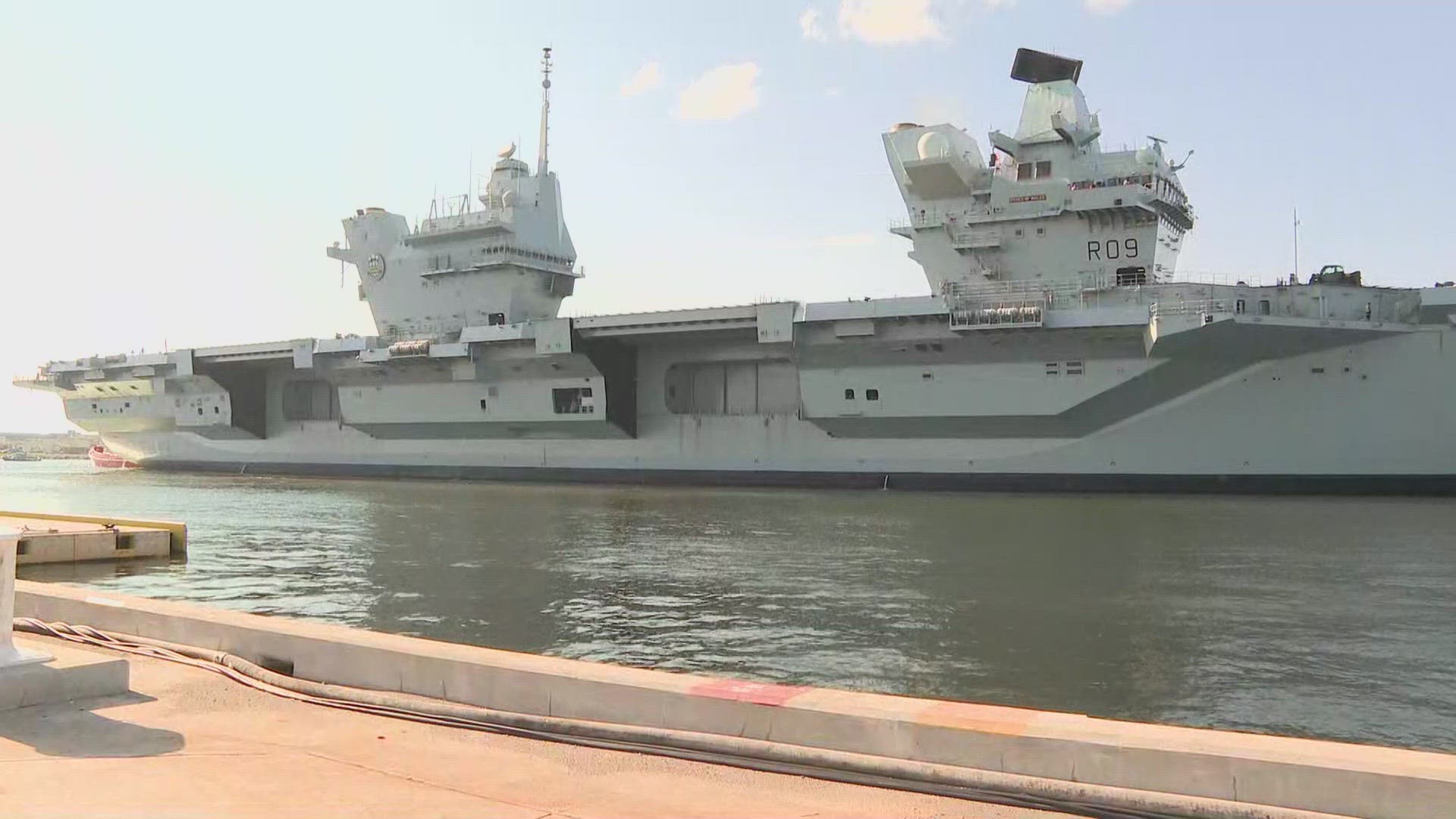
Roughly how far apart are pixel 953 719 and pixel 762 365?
21.8 m

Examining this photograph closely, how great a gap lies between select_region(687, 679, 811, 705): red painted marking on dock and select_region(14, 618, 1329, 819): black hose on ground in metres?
0.15

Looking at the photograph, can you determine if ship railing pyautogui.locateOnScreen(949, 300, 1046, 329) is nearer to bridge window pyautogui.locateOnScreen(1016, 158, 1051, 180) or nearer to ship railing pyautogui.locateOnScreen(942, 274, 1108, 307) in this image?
ship railing pyautogui.locateOnScreen(942, 274, 1108, 307)

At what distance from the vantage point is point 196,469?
110 feet

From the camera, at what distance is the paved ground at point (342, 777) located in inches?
105

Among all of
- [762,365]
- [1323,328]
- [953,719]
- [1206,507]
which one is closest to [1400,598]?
[953,719]

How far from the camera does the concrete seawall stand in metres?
2.69

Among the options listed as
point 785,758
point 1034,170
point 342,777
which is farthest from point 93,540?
point 1034,170

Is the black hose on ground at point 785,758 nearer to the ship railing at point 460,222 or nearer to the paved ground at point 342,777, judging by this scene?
the paved ground at point 342,777

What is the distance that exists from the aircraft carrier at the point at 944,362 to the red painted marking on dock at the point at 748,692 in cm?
1607

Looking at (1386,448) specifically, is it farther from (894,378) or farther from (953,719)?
(953,719)

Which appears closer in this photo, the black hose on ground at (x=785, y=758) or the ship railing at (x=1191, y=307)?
the black hose on ground at (x=785, y=758)

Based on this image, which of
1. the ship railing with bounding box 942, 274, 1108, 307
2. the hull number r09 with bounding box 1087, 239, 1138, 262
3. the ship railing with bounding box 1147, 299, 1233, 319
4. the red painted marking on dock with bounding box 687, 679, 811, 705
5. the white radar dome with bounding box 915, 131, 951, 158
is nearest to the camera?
the red painted marking on dock with bounding box 687, 679, 811, 705

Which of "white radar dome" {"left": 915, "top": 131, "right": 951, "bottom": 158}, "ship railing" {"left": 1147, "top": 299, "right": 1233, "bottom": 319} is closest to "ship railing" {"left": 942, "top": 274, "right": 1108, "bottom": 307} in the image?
"ship railing" {"left": 1147, "top": 299, "right": 1233, "bottom": 319}

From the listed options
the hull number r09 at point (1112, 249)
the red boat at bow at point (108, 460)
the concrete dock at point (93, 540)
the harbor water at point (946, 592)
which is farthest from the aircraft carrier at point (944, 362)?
the concrete dock at point (93, 540)
